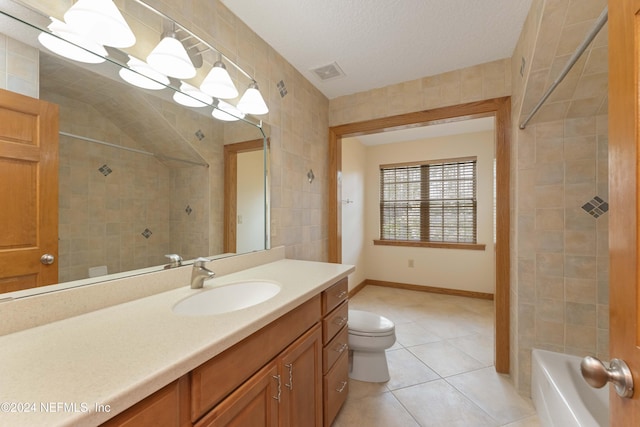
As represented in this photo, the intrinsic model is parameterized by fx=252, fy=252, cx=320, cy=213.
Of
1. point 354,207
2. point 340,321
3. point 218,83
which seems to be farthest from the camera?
point 354,207

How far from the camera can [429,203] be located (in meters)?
3.85

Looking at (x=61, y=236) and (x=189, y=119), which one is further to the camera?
(x=189, y=119)

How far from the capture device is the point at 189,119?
4.26 feet

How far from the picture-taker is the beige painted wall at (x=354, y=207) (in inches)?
134

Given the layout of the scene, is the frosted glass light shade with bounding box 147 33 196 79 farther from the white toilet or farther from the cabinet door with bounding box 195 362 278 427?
the white toilet

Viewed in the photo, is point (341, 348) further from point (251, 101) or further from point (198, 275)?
point (251, 101)

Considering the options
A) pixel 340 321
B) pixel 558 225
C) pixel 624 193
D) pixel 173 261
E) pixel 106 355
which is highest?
pixel 624 193

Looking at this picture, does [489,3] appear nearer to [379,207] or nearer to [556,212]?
[556,212]

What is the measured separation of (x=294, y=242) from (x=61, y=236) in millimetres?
1351

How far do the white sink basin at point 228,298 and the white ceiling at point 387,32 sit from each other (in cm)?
154

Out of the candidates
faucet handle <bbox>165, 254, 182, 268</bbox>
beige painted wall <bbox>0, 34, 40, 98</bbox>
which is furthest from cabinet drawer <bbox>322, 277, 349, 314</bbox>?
beige painted wall <bbox>0, 34, 40, 98</bbox>

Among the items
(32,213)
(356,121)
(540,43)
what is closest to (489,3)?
(540,43)

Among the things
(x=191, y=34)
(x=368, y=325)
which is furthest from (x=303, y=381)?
(x=191, y=34)

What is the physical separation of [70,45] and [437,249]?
402 cm
